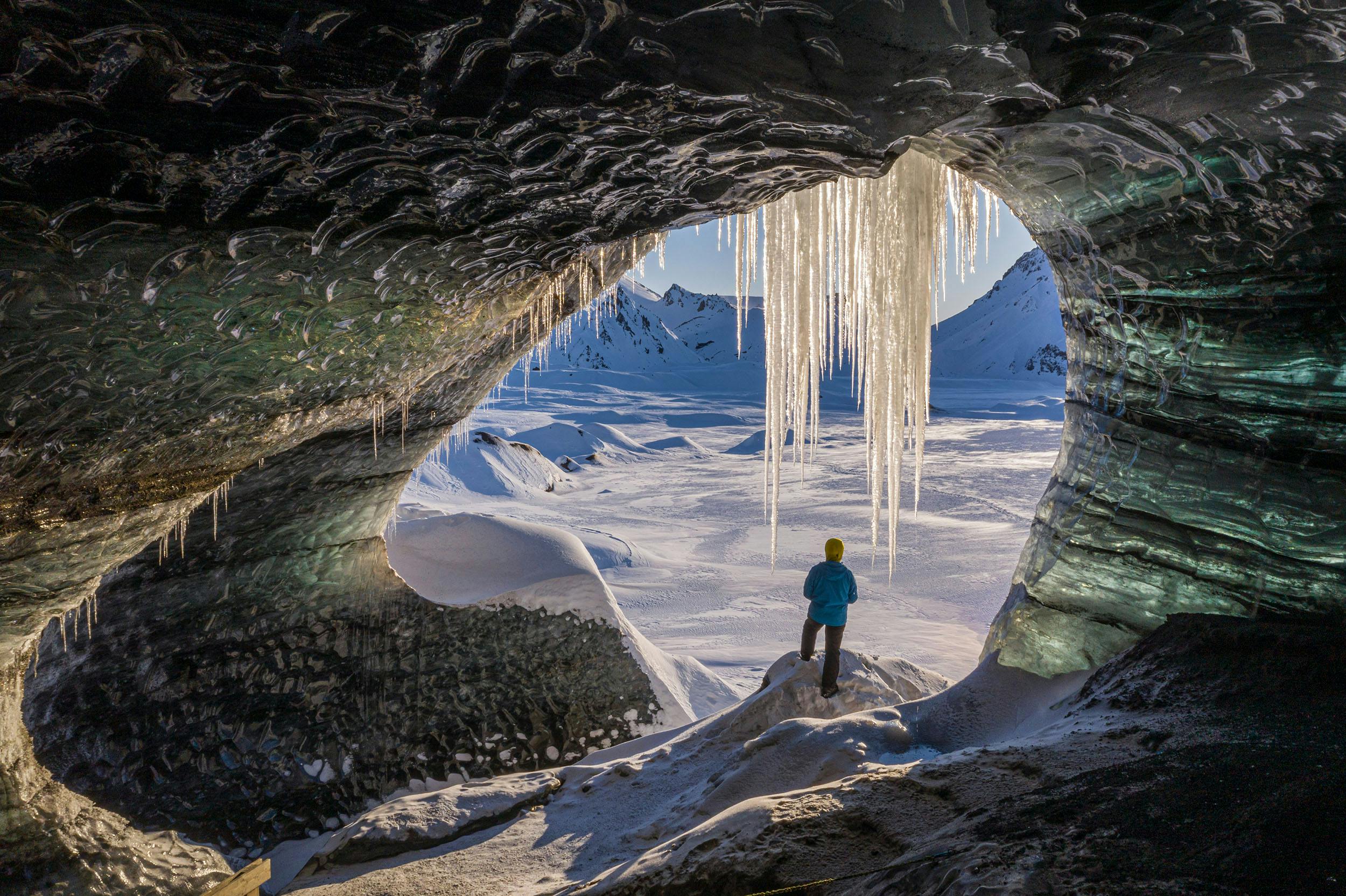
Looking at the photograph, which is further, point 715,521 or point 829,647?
point 715,521

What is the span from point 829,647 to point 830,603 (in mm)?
275

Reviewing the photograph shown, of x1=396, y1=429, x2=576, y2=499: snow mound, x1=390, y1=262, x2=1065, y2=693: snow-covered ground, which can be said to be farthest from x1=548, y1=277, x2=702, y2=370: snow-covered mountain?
x1=396, y1=429, x2=576, y2=499: snow mound

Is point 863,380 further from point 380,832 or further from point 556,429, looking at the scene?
point 556,429

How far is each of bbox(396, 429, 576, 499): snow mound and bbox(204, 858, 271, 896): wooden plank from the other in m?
13.3

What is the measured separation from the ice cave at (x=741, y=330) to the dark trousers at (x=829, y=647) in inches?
5.1

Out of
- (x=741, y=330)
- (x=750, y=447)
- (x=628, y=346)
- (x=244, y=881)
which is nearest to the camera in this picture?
(x=244, y=881)

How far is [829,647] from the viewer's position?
13.4 ft

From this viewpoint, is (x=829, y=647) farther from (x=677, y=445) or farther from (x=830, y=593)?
(x=677, y=445)

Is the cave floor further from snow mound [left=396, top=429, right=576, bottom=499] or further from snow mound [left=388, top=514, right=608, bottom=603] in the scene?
snow mound [left=396, top=429, right=576, bottom=499]

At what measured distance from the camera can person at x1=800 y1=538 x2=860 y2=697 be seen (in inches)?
159

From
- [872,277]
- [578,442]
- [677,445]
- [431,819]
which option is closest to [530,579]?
[431,819]

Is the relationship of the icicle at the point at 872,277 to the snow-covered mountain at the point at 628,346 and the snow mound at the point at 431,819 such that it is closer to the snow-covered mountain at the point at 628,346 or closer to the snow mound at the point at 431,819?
the snow mound at the point at 431,819

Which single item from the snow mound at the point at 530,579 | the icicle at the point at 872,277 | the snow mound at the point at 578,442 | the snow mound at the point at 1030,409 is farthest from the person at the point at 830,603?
the snow mound at the point at 1030,409

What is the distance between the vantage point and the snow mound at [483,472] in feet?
55.5
